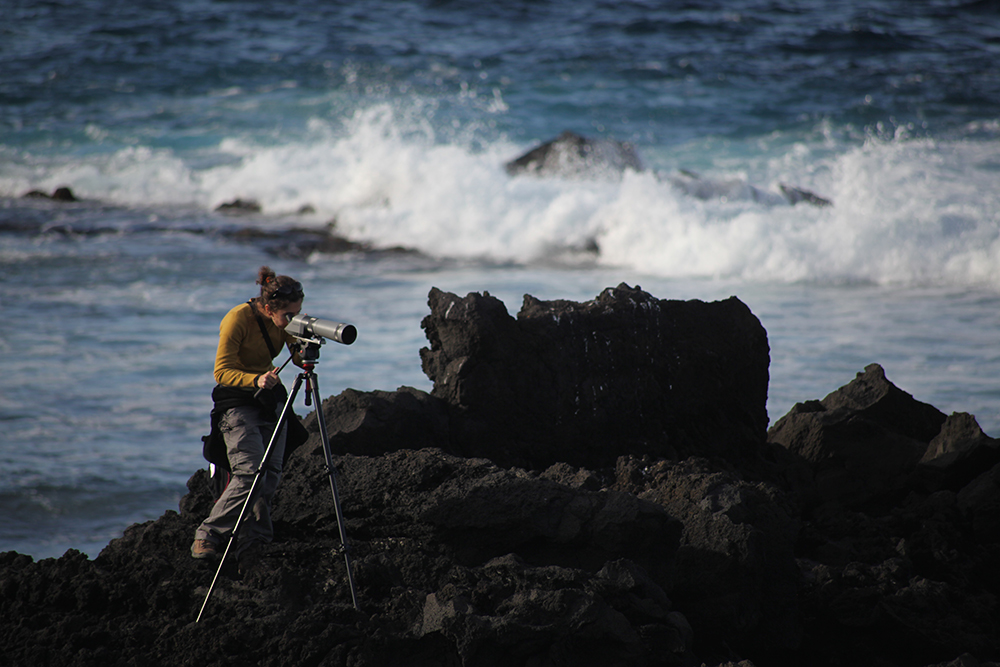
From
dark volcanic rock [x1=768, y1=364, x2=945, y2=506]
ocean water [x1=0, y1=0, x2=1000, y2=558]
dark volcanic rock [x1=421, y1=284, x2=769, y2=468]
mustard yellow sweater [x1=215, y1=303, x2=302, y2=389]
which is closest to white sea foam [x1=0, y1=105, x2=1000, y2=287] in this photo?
ocean water [x1=0, y1=0, x2=1000, y2=558]

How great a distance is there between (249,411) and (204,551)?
1.89 ft

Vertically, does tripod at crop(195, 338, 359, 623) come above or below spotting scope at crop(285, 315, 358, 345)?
below

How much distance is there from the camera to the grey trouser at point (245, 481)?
3.68m

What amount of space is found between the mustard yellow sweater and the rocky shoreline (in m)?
0.53

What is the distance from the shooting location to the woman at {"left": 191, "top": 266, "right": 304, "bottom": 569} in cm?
369

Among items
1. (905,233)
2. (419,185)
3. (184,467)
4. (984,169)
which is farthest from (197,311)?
(984,169)

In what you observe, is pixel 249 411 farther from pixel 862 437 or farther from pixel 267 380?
pixel 862 437

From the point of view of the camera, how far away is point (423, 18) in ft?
82.6

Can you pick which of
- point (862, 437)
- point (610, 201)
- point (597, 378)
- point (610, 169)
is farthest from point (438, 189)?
point (862, 437)

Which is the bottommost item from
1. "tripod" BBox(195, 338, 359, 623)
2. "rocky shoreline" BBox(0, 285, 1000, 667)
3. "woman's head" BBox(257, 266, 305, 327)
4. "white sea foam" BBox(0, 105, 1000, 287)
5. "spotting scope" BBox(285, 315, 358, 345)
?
"rocky shoreline" BBox(0, 285, 1000, 667)

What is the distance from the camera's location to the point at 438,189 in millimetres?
16500

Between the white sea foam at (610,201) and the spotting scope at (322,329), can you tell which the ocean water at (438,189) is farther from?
the spotting scope at (322,329)

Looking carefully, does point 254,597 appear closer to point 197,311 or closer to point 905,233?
point 197,311

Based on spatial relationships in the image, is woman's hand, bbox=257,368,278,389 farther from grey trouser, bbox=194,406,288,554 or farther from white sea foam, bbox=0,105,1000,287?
white sea foam, bbox=0,105,1000,287
